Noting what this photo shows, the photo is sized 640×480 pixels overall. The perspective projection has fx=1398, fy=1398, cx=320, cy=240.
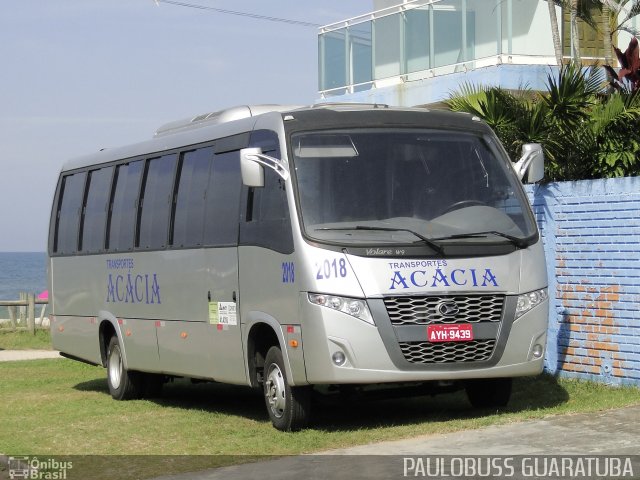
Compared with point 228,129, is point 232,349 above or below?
below

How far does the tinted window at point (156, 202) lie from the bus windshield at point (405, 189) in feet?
11.6

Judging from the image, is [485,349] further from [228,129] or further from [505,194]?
[228,129]

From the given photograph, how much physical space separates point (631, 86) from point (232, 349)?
20.3 ft

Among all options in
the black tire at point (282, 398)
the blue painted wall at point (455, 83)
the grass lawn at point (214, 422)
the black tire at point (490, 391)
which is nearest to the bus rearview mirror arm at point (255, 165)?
the black tire at point (282, 398)

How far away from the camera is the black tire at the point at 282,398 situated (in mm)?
13031

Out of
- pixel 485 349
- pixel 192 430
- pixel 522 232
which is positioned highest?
pixel 522 232

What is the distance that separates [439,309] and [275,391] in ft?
6.16

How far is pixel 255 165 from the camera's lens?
13227mm

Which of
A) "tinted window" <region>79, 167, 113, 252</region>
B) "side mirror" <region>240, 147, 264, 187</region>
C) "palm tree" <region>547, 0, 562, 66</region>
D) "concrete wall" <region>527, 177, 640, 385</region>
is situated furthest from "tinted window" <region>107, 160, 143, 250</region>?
"palm tree" <region>547, 0, 562, 66</region>

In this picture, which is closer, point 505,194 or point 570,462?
point 570,462

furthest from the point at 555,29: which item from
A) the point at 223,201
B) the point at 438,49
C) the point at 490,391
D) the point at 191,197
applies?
the point at 490,391

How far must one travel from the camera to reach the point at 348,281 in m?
12.5

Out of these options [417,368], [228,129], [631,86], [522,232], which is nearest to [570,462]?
[417,368]

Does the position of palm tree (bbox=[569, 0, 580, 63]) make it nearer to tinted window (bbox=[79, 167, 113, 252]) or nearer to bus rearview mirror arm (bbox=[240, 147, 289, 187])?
tinted window (bbox=[79, 167, 113, 252])
